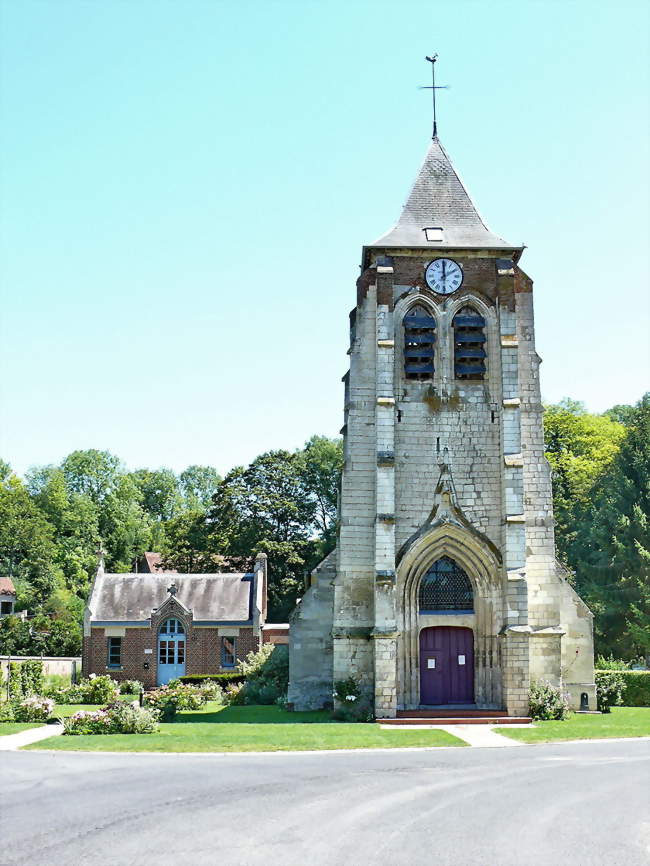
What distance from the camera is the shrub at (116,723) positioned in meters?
20.4

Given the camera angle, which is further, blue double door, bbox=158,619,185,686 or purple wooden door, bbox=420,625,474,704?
blue double door, bbox=158,619,185,686

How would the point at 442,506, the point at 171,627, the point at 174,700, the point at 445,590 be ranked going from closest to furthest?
the point at 442,506
the point at 445,590
the point at 174,700
the point at 171,627

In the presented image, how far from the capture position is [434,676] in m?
25.1

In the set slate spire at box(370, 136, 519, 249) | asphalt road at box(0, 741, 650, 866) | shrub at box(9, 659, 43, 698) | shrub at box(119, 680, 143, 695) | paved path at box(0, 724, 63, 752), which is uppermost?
slate spire at box(370, 136, 519, 249)

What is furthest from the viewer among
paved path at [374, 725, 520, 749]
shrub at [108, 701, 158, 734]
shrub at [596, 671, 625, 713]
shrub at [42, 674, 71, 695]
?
shrub at [42, 674, 71, 695]

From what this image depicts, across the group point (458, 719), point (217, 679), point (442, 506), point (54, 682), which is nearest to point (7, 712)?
point (54, 682)

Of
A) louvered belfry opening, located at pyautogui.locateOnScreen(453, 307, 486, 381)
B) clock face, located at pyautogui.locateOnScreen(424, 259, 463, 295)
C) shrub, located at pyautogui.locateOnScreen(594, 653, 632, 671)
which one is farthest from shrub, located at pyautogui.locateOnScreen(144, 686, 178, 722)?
shrub, located at pyautogui.locateOnScreen(594, 653, 632, 671)

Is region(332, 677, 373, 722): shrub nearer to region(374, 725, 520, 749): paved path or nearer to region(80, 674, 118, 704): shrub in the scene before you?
region(374, 725, 520, 749): paved path

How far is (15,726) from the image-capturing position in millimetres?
21938

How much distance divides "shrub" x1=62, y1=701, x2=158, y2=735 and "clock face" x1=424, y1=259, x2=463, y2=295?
14.9 m

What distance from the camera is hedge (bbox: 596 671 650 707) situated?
28.4 meters

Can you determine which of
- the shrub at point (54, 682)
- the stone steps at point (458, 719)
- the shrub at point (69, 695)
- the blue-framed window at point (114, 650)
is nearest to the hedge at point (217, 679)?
the blue-framed window at point (114, 650)

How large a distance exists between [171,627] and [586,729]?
23.0 meters

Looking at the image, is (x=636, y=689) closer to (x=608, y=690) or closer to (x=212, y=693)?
(x=608, y=690)
